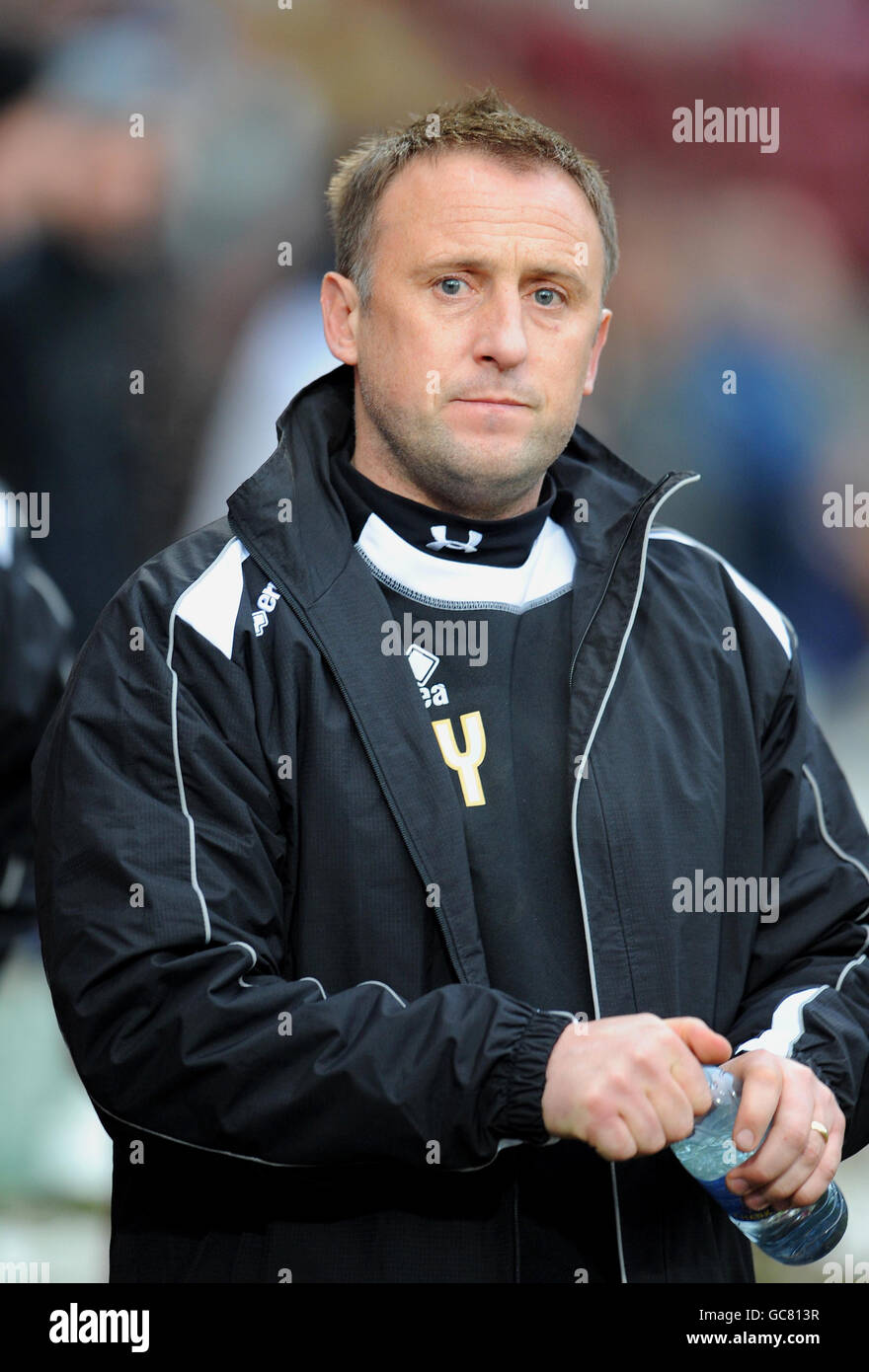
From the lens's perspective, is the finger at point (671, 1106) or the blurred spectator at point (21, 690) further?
the blurred spectator at point (21, 690)

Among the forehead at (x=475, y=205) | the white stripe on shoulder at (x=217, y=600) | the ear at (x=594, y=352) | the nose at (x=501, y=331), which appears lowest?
the white stripe on shoulder at (x=217, y=600)

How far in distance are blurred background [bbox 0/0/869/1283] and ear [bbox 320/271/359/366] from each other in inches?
31.9

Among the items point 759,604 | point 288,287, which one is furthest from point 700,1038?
point 288,287

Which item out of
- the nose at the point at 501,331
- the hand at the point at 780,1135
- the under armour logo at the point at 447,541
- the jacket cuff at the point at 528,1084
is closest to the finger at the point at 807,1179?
the hand at the point at 780,1135

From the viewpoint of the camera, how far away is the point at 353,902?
1490mm

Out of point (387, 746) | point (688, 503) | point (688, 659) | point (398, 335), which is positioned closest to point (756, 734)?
point (688, 659)

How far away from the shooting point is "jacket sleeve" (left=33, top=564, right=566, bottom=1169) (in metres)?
1.36

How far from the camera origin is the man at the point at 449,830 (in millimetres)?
1373

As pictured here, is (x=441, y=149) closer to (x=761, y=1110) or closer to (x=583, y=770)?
(x=583, y=770)

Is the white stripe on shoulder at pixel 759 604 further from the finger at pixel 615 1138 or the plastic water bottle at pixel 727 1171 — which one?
the finger at pixel 615 1138

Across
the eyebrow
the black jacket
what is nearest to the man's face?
the eyebrow

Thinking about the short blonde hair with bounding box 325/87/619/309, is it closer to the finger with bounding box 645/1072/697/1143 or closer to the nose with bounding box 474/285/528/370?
the nose with bounding box 474/285/528/370
